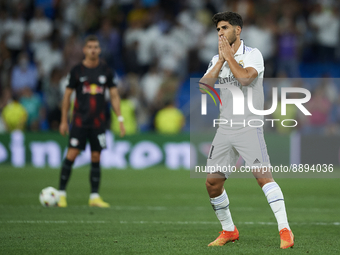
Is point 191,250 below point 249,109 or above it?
below

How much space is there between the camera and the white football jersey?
17.7 feet

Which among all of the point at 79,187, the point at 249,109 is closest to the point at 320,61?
the point at 79,187

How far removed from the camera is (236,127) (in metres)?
5.47

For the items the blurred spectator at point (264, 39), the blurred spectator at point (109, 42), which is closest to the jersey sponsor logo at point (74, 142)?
the blurred spectator at point (109, 42)

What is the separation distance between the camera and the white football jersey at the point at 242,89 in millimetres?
5395

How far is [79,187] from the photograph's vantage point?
11.8m

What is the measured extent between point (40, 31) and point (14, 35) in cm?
90

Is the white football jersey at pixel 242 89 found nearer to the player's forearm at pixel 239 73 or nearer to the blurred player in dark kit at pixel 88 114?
the player's forearm at pixel 239 73

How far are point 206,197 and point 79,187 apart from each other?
281 cm

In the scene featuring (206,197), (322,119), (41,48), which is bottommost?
(206,197)

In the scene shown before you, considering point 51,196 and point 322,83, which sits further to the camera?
point 322,83

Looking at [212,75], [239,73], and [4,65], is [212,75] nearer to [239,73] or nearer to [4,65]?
[239,73]

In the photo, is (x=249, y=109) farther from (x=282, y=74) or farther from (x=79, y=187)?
(x=282, y=74)

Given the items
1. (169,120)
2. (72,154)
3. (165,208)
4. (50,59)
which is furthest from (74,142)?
(50,59)
